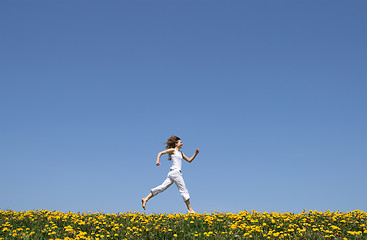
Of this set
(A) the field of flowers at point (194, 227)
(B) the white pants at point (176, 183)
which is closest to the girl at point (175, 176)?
(B) the white pants at point (176, 183)

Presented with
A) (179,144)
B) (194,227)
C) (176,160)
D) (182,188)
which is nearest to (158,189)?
(182,188)

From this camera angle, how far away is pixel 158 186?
12461mm

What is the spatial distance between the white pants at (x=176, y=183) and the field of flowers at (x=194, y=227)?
1275mm

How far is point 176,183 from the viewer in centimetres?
1238

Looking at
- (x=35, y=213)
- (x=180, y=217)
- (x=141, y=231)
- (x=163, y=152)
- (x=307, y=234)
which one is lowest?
(x=307, y=234)

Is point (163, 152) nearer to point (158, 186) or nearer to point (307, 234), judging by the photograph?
point (158, 186)

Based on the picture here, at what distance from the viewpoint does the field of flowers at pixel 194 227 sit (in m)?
8.01

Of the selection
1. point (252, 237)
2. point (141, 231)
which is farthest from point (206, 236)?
point (141, 231)

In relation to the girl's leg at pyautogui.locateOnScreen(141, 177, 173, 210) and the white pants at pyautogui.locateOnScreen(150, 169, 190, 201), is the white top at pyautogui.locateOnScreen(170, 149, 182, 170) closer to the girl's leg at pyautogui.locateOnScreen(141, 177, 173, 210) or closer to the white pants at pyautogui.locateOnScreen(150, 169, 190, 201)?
the white pants at pyautogui.locateOnScreen(150, 169, 190, 201)

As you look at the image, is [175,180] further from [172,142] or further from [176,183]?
[172,142]

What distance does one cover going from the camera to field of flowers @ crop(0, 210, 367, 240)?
801 centimetres

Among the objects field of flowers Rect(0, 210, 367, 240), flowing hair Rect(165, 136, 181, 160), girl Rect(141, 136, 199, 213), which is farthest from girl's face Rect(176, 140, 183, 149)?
field of flowers Rect(0, 210, 367, 240)

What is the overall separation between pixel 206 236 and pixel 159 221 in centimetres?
227

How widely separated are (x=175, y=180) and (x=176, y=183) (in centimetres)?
11
